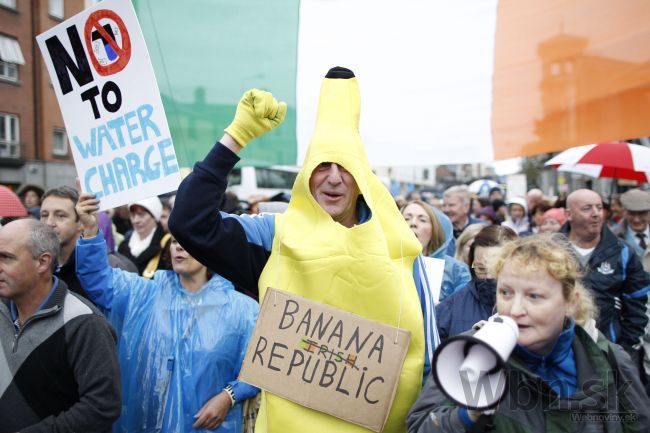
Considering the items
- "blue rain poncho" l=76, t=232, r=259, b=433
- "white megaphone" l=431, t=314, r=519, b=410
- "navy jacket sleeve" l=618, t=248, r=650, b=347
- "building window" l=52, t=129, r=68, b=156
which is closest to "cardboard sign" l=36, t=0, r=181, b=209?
"blue rain poncho" l=76, t=232, r=259, b=433

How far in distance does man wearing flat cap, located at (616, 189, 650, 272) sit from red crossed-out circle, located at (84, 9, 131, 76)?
563 cm

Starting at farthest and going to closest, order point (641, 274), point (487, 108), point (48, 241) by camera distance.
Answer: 1. point (641, 274)
2. point (487, 108)
3. point (48, 241)

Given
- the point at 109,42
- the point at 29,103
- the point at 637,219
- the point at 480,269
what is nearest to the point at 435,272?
the point at 480,269

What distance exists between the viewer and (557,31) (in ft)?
11.0

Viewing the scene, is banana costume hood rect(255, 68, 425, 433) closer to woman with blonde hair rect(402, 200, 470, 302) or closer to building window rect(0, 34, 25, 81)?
woman with blonde hair rect(402, 200, 470, 302)

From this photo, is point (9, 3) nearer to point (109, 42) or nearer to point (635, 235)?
point (109, 42)

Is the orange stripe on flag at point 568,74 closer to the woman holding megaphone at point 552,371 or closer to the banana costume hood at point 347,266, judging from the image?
the woman holding megaphone at point 552,371

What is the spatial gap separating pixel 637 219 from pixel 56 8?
900 inches

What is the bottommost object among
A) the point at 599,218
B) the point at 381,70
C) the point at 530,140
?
the point at 599,218

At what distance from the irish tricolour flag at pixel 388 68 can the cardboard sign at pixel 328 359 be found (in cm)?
196

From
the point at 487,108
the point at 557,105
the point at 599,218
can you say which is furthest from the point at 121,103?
the point at 599,218

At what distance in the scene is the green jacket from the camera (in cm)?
174

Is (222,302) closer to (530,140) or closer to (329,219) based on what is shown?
(329,219)

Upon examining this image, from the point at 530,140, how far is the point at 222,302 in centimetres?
202
